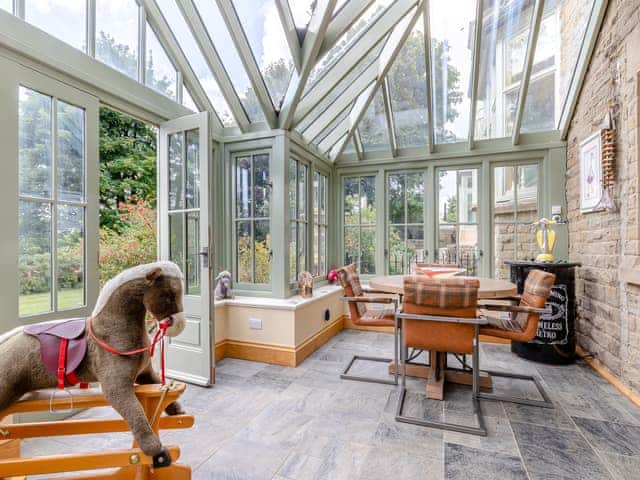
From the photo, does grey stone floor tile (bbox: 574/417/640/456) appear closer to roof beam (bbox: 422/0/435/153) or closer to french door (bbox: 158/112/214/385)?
french door (bbox: 158/112/214/385)

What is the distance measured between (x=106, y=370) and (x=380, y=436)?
146 cm

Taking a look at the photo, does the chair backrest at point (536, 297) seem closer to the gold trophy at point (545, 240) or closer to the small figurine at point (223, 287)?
the gold trophy at point (545, 240)

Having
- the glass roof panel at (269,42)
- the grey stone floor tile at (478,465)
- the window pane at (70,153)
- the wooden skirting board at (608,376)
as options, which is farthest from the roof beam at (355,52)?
the wooden skirting board at (608,376)

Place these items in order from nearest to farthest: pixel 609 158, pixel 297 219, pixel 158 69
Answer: pixel 609 158
pixel 158 69
pixel 297 219

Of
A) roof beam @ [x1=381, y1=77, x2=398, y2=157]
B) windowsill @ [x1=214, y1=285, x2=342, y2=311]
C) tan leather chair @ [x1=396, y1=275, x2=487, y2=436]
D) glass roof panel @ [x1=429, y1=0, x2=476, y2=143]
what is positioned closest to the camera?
tan leather chair @ [x1=396, y1=275, x2=487, y2=436]

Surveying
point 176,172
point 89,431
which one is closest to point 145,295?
point 89,431

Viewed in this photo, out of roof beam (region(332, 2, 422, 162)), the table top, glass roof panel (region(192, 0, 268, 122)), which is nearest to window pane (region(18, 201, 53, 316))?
glass roof panel (region(192, 0, 268, 122))

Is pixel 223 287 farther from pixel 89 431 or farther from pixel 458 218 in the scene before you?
pixel 458 218

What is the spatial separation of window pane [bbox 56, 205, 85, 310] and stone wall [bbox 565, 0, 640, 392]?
3747 millimetres

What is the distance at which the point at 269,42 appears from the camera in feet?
9.11

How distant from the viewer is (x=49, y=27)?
1.96 meters

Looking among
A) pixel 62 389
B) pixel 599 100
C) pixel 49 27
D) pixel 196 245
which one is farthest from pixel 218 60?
pixel 599 100

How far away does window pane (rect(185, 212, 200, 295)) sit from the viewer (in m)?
2.71

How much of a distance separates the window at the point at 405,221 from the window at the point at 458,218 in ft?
0.78
